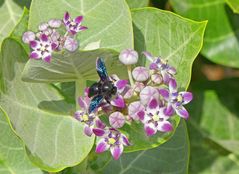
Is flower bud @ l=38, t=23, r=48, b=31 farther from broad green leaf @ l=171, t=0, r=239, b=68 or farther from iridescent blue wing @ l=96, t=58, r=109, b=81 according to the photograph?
broad green leaf @ l=171, t=0, r=239, b=68

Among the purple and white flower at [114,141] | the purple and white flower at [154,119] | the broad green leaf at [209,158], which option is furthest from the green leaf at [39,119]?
the broad green leaf at [209,158]

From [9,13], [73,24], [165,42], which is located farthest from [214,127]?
[73,24]

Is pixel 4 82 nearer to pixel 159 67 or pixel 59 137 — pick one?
pixel 59 137

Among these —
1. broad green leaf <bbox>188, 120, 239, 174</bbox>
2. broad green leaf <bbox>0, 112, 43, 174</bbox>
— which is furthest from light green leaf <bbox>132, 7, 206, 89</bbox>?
broad green leaf <bbox>188, 120, 239, 174</bbox>

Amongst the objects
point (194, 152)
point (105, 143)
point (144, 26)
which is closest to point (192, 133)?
point (194, 152)

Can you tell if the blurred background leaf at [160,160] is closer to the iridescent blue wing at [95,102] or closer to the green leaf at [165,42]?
the green leaf at [165,42]
